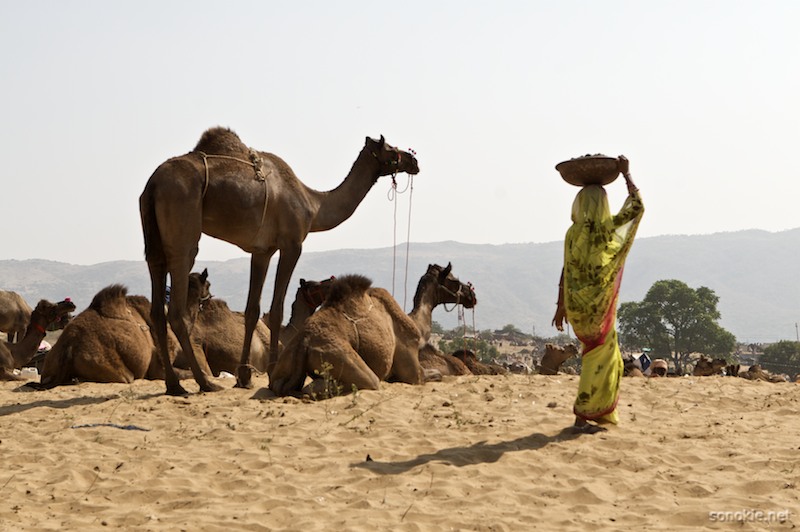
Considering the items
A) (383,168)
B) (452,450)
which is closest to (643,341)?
(383,168)

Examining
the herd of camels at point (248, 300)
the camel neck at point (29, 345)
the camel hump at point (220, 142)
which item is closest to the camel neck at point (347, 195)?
the herd of camels at point (248, 300)

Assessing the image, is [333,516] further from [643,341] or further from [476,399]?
[643,341]

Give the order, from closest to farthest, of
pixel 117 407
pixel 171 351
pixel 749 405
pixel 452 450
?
pixel 452 450 < pixel 117 407 < pixel 749 405 < pixel 171 351

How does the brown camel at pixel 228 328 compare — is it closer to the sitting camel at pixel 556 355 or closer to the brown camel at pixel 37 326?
the brown camel at pixel 37 326

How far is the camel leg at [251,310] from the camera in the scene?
1202 centimetres

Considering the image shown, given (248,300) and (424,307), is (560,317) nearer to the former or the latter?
(248,300)

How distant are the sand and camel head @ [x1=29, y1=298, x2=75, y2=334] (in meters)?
4.15

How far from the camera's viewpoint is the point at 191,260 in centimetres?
1150

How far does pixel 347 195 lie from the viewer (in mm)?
13500

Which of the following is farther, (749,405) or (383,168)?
(383,168)

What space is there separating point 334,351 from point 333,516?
433 cm

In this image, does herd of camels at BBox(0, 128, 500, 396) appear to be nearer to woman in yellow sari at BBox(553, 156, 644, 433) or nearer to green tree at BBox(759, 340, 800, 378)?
woman in yellow sari at BBox(553, 156, 644, 433)

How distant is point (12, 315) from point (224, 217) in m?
14.0

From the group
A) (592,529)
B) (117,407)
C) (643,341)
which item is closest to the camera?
(592,529)
